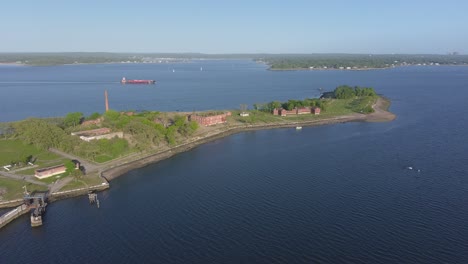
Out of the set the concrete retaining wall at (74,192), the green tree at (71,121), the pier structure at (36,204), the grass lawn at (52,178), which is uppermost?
the green tree at (71,121)

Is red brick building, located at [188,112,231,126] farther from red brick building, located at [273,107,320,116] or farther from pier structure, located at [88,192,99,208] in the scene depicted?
pier structure, located at [88,192,99,208]

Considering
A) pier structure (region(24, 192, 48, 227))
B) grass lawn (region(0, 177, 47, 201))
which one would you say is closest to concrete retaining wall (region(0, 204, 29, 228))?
pier structure (region(24, 192, 48, 227))

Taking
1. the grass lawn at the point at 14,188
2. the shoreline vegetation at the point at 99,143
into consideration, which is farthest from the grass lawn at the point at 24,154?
the grass lawn at the point at 14,188

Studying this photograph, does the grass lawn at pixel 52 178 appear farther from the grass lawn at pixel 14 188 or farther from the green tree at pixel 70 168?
the grass lawn at pixel 14 188

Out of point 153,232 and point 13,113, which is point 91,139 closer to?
point 153,232

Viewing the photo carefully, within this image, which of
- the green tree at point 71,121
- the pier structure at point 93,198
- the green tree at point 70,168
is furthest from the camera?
the green tree at point 71,121

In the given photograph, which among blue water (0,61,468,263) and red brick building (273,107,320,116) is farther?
red brick building (273,107,320,116)


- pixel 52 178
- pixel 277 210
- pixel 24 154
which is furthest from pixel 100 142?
pixel 277 210
